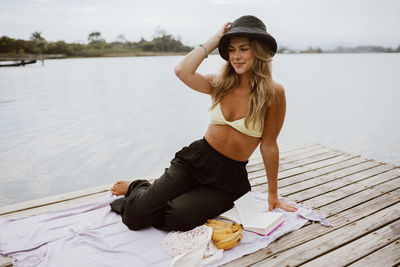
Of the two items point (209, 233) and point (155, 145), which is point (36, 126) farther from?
point (209, 233)

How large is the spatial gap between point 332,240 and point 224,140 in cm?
115

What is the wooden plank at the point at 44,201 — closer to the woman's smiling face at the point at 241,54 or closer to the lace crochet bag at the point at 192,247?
the lace crochet bag at the point at 192,247

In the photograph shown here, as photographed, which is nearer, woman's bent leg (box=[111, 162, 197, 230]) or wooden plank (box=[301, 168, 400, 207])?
woman's bent leg (box=[111, 162, 197, 230])

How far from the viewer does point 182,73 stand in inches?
95.3

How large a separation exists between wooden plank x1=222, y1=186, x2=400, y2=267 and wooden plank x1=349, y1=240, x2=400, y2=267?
36cm

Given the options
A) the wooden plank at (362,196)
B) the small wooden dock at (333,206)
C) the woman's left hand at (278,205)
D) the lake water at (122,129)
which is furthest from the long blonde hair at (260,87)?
the lake water at (122,129)

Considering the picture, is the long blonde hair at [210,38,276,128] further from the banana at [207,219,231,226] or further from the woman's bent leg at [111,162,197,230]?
the banana at [207,219,231,226]

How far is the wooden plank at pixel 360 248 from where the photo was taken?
83.2 inches

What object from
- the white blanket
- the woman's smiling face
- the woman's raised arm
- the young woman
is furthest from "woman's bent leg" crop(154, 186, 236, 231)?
the woman's smiling face

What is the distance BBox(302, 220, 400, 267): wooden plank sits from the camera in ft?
6.93

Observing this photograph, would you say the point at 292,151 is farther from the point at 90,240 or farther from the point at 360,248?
the point at 90,240

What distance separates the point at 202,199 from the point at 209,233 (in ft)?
0.94

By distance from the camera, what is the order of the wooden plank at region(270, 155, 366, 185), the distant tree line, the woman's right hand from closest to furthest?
1. the woman's right hand
2. the wooden plank at region(270, 155, 366, 185)
3. the distant tree line

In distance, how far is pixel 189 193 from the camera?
8.00ft
